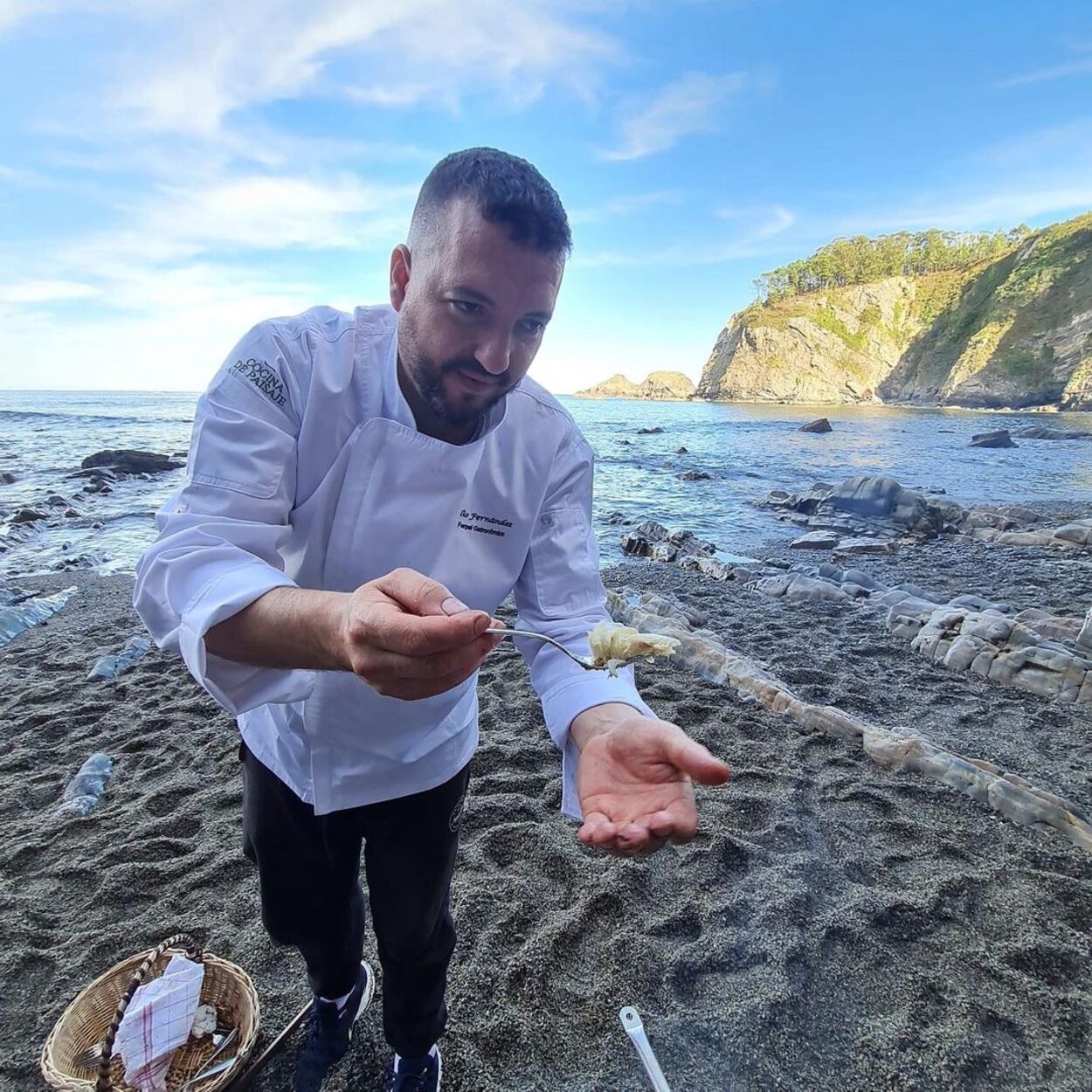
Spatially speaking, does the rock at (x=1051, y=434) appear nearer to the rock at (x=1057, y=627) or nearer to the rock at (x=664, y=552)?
the rock at (x=664, y=552)

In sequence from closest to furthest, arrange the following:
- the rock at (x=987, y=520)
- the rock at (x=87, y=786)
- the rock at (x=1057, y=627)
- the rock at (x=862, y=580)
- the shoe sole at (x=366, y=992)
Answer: the shoe sole at (x=366, y=992) < the rock at (x=87, y=786) < the rock at (x=1057, y=627) < the rock at (x=862, y=580) < the rock at (x=987, y=520)

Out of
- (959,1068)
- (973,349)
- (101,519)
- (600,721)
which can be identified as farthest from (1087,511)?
(973,349)

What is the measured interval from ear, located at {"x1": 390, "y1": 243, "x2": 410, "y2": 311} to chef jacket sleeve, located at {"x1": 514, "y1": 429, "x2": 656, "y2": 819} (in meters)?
0.66

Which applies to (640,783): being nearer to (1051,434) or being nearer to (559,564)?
(559,564)

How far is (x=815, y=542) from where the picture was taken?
11445mm

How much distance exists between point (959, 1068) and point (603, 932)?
1.33m

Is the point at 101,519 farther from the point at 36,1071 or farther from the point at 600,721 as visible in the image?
the point at 600,721

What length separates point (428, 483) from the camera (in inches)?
68.3

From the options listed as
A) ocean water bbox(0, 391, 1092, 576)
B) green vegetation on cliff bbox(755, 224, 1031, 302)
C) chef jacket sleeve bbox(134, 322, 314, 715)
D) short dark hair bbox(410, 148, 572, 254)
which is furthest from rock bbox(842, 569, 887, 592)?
green vegetation on cliff bbox(755, 224, 1031, 302)

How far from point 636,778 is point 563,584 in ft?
2.23

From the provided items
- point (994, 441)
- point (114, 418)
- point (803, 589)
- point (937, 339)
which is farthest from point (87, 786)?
point (937, 339)

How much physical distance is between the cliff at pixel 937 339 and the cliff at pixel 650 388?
23.7 meters

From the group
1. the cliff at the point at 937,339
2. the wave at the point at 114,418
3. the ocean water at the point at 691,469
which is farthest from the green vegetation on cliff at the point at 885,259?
the wave at the point at 114,418

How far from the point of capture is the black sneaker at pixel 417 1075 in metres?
2.10
